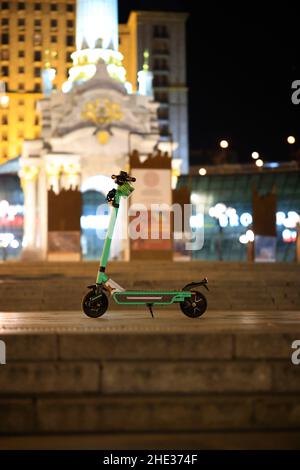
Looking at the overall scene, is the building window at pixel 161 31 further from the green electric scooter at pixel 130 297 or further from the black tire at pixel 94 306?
the black tire at pixel 94 306

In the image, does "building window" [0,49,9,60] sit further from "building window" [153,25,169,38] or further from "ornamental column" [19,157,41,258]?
"ornamental column" [19,157,41,258]

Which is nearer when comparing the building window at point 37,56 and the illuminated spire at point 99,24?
the illuminated spire at point 99,24

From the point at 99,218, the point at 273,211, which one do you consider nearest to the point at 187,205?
the point at 273,211

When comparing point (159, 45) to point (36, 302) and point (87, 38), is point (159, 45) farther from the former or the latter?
point (36, 302)

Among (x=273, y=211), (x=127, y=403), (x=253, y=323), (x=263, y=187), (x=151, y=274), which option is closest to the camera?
(x=127, y=403)

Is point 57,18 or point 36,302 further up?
point 57,18

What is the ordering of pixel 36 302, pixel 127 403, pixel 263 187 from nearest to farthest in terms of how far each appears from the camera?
1. pixel 127 403
2. pixel 36 302
3. pixel 263 187

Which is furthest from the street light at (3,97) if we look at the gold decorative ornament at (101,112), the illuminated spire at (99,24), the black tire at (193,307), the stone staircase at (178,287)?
the black tire at (193,307)

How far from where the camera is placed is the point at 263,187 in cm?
8688

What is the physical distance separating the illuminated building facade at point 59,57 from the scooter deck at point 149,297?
409 feet

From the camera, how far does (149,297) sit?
1352cm

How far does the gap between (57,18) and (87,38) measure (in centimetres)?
9509

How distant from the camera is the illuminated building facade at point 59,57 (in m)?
146

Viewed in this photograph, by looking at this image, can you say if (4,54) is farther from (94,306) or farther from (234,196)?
(94,306)
